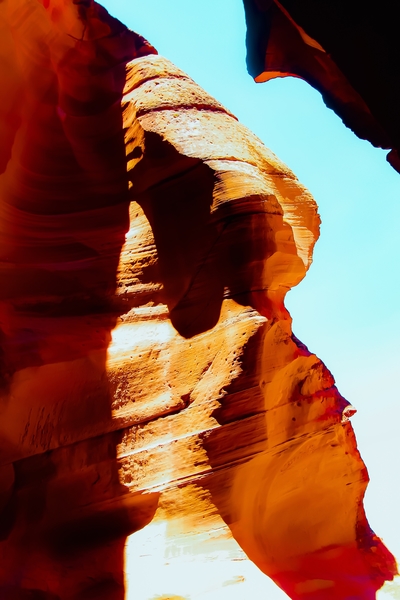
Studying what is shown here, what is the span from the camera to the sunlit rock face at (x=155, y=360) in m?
4.15

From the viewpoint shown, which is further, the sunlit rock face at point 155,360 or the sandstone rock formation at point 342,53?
the sunlit rock face at point 155,360

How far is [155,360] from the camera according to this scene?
4.58 metres

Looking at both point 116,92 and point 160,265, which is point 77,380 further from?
point 116,92

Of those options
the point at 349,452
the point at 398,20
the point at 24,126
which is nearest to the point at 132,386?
the point at 349,452

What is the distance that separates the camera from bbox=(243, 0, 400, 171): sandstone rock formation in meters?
1.49

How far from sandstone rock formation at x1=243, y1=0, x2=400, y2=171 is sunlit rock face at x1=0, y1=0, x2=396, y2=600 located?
233 cm

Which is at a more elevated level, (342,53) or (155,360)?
(342,53)

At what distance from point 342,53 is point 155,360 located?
10.7ft

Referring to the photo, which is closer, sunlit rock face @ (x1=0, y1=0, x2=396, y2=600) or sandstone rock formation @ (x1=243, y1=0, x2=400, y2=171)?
sandstone rock formation @ (x1=243, y1=0, x2=400, y2=171)

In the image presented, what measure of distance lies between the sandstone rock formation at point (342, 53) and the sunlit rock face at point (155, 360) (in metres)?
2.33

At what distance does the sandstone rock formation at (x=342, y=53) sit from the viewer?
1.49 meters

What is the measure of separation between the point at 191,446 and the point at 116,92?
3455 mm

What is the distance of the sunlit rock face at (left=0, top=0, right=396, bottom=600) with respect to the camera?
4.15m

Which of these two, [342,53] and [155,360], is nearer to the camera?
[342,53]
